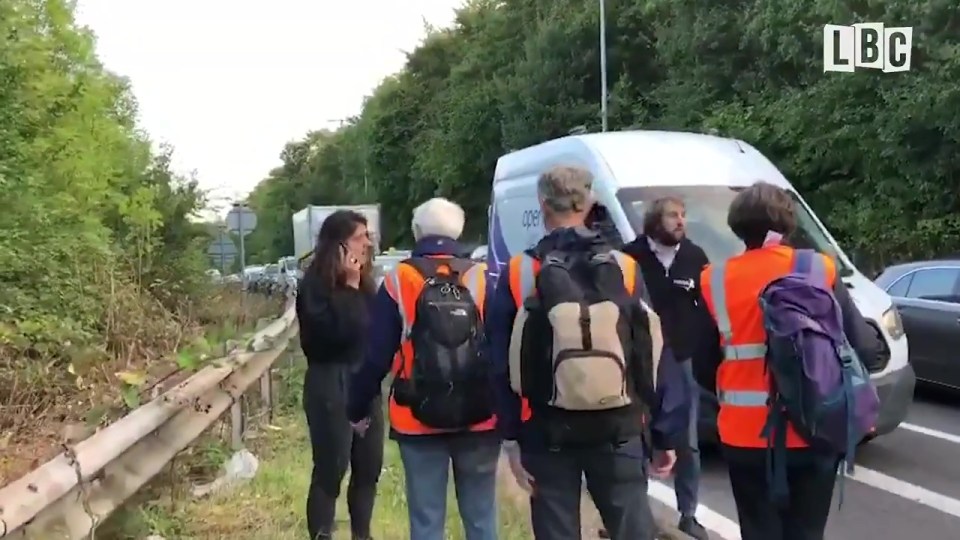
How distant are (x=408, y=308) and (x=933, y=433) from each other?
6.83m

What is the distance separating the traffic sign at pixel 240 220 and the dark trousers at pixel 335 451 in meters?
24.8

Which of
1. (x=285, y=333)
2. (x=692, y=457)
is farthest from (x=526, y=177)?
(x=692, y=457)

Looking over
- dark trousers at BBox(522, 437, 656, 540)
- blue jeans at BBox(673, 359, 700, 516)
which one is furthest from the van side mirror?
dark trousers at BBox(522, 437, 656, 540)

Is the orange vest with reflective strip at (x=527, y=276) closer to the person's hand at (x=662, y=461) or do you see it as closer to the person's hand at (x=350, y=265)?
the person's hand at (x=662, y=461)

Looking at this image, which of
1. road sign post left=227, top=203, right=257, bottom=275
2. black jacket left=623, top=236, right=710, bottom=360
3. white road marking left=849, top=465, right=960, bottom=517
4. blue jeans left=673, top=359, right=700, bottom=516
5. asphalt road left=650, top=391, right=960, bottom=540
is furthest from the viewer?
road sign post left=227, top=203, right=257, bottom=275

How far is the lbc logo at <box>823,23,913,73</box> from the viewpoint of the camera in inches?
572

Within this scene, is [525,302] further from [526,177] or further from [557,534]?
[526,177]

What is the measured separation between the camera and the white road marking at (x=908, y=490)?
23.5 ft

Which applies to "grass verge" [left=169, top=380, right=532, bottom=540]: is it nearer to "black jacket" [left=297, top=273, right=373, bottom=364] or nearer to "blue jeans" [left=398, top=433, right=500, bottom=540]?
"black jacket" [left=297, top=273, right=373, bottom=364]

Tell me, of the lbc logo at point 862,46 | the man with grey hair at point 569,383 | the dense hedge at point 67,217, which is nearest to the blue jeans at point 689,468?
the man with grey hair at point 569,383

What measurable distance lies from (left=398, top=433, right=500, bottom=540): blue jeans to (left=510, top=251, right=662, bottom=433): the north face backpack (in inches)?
28.6

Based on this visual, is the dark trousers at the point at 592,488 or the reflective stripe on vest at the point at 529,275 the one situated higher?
the reflective stripe on vest at the point at 529,275

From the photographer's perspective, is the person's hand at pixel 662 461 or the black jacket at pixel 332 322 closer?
the person's hand at pixel 662 461

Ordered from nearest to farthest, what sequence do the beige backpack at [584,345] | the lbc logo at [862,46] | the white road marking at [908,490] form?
the beige backpack at [584,345], the white road marking at [908,490], the lbc logo at [862,46]
